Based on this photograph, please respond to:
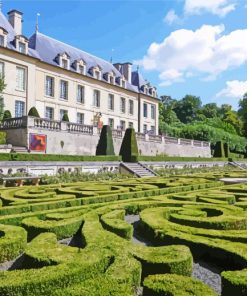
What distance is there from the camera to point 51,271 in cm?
373

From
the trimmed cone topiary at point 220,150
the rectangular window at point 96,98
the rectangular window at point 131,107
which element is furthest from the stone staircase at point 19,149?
the trimmed cone topiary at point 220,150

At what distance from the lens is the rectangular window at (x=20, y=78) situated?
1314 inches

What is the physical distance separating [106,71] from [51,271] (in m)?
46.2

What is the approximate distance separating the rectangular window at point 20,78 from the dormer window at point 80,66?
27.8ft

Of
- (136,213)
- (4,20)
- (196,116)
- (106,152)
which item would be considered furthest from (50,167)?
(196,116)

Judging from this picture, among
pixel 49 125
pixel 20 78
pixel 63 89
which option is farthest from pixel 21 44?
pixel 49 125

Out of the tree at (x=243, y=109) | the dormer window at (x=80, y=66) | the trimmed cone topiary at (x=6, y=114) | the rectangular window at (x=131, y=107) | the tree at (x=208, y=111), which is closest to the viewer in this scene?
the trimmed cone topiary at (x=6, y=114)

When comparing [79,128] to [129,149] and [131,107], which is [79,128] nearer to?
[129,149]

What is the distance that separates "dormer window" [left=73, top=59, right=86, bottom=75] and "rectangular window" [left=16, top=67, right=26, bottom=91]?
27.8 ft

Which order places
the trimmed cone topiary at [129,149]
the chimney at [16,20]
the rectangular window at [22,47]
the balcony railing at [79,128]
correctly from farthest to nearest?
the chimney at [16,20] → the rectangular window at [22,47] → the balcony railing at [79,128] → the trimmed cone topiary at [129,149]

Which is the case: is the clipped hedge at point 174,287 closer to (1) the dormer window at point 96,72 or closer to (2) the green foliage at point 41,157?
(2) the green foliage at point 41,157

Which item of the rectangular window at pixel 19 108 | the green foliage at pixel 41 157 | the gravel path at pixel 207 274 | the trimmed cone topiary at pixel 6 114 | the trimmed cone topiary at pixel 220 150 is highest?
the rectangular window at pixel 19 108

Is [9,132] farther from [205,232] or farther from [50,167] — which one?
[205,232]

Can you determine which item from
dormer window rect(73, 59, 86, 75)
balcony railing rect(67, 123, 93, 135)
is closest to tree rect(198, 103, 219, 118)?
dormer window rect(73, 59, 86, 75)
